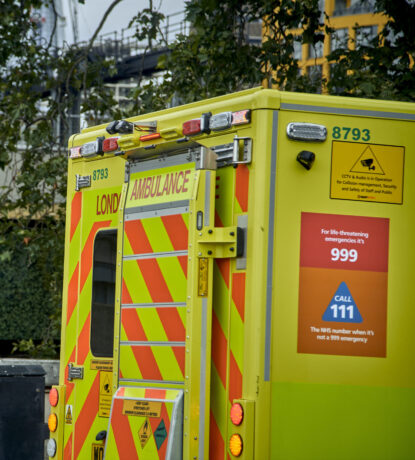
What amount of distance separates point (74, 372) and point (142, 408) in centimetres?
109

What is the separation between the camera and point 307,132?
5.05 metres

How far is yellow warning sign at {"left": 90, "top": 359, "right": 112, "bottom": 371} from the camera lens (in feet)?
20.1

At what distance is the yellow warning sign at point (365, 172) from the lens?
511 centimetres

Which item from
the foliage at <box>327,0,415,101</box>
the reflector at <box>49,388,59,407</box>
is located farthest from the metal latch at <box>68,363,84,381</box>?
the foliage at <box>327,0,415,101</box>

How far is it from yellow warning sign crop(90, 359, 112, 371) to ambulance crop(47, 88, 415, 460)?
2.09ft

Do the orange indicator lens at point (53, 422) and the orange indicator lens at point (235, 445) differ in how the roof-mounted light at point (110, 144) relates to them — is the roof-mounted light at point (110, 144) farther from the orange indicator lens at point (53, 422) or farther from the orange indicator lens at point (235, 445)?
the orange indicator lens at point (235, 445)

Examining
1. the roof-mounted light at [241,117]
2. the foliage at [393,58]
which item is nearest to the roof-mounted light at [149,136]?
the roof-mounted light at [241,117]

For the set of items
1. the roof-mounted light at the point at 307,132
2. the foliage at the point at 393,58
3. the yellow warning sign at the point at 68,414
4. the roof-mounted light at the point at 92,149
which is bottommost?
the yellow warning sign at the point at 68,414

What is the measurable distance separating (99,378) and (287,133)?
7.12 ft

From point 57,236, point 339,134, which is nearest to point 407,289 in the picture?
point 339,134

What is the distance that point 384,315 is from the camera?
16.7 ft

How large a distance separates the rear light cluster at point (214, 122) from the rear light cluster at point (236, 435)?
148cm

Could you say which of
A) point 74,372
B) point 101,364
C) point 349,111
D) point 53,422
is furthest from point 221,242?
point 53,422

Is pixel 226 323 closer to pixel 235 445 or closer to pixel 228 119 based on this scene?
pixel 235 445
